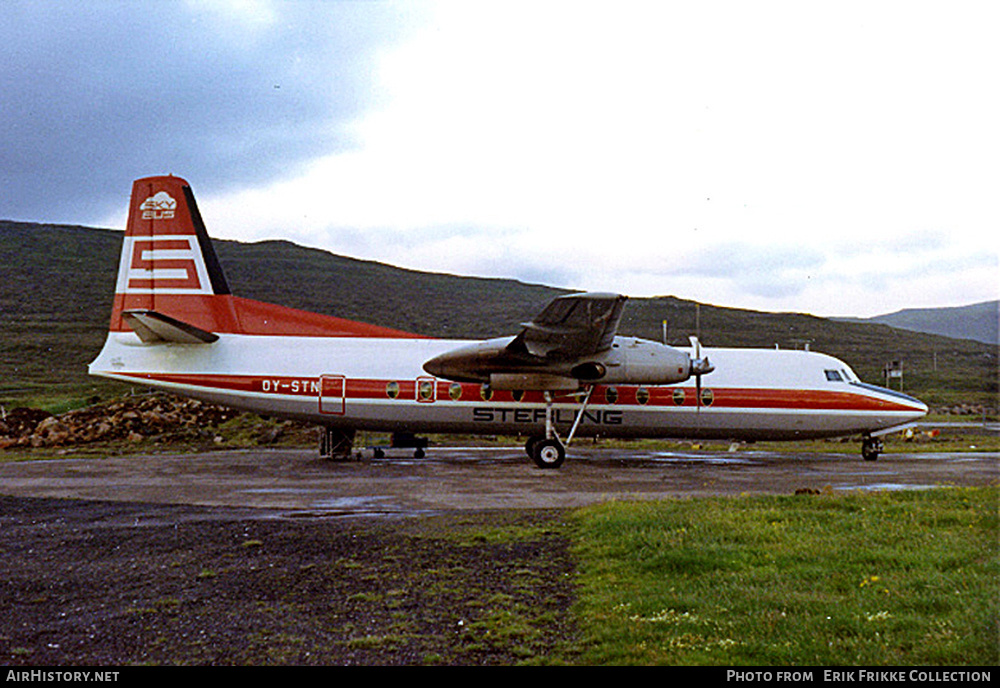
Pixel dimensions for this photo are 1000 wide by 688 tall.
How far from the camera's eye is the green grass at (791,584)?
5008mm

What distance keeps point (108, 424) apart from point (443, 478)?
63.2 feet

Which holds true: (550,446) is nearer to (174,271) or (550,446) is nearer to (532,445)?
(532,445)

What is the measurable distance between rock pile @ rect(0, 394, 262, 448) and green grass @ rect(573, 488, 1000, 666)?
22.5 meters

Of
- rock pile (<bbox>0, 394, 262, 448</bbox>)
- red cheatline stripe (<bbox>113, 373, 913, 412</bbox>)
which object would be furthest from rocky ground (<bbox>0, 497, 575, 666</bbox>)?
rock pile (<bbox>0, 394, 262, 448</bbox>)

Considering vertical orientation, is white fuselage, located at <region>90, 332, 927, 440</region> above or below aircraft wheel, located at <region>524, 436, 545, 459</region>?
above

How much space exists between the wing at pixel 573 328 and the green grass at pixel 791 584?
6533mm

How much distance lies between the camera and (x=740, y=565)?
7543mm

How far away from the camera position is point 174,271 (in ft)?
68.4

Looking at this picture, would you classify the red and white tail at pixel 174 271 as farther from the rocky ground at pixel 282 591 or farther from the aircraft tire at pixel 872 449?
the aircraft tire at pixel 872 449

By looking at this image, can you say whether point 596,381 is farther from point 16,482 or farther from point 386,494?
point 16,482

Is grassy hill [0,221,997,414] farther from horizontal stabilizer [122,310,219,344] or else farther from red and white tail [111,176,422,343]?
horizontal stabilizer [122,310,219,344]

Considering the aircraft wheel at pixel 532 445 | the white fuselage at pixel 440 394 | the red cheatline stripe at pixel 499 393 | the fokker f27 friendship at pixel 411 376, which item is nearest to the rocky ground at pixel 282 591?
the fokker f27 friendship at pixel 411 376

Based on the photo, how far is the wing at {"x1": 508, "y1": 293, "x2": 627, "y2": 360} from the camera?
1658 cm

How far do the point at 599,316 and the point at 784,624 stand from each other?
39.2 feet
